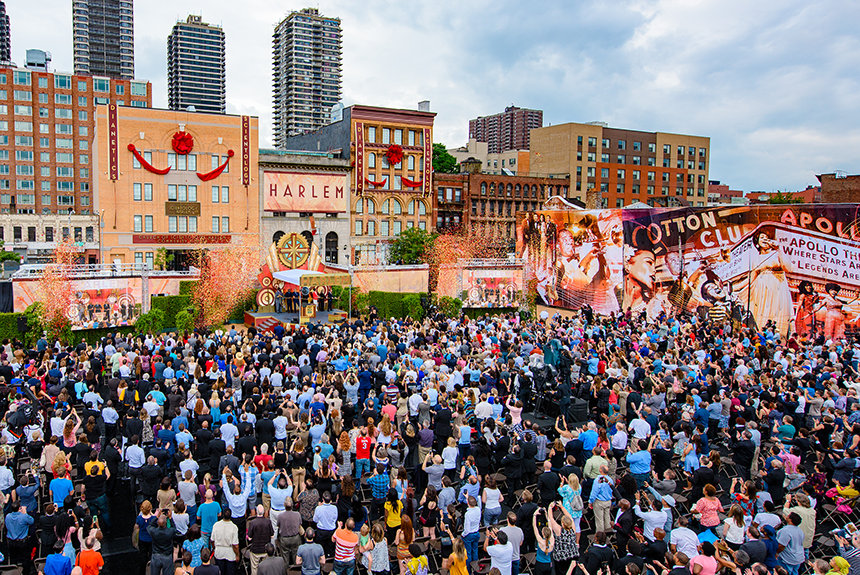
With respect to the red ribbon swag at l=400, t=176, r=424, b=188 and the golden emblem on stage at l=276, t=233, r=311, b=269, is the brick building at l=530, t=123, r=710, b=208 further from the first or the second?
the golden emblem on stage at l=276, t=233, r=311, b=269

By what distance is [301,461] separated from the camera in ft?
41.1

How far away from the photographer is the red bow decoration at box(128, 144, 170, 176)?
167ft

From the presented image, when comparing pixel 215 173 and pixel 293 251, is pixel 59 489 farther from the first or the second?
pixel 215 173

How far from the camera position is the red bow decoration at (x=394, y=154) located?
62219 mm

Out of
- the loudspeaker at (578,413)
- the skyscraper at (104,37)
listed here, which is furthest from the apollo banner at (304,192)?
the skyscraper at (104,37)

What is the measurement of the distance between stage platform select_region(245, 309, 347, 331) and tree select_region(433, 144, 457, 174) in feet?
186

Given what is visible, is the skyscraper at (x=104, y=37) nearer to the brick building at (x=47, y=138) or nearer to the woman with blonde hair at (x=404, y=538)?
the brick building at (x=47, y=138)

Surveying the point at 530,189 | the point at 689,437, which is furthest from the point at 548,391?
the point at 530,189

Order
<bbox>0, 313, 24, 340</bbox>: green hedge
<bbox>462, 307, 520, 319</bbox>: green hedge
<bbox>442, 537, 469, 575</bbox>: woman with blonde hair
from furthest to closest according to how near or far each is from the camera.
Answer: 1. <bbox>462, 307, 520, 319</bbox>: green hedge
2. <bbox>0, 313, 24, 340</bbox>: green hedge
3. <bbox>442, 537, 469, 575</bbox>: woman with blonde hair

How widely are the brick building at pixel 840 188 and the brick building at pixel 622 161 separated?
34.4m

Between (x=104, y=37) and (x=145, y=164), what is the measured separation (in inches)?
5109

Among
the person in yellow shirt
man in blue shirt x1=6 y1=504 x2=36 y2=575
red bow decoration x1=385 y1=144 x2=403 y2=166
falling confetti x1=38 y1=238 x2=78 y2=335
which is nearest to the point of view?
man in blue shirt x1=6 y1=504 x2=36 y2=575

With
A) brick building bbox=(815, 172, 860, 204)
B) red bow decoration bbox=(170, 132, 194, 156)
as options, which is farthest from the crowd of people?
red bow decoration bbox=(170, 132, 194, 156)

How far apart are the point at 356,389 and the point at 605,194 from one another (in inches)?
3086
